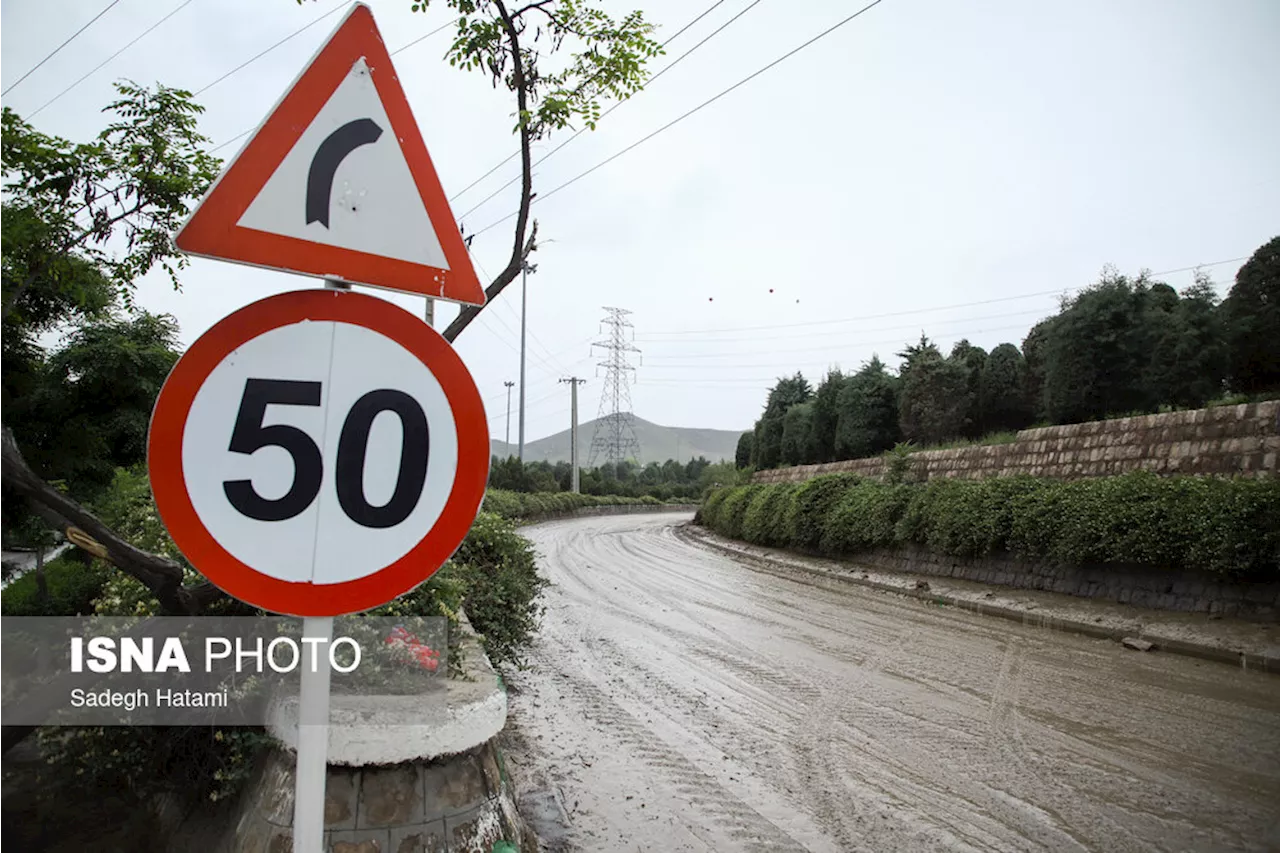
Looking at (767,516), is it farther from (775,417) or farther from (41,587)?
(41,587)

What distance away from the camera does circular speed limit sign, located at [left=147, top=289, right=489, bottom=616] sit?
1.43m

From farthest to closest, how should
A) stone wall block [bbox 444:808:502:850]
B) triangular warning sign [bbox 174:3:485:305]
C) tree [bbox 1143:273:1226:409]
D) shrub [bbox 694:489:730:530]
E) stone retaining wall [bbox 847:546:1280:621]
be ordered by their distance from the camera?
shrub [bbox 694:489:730:530] → tree [bbox 1143:273:1226:409] → stone retaining wall [bbox 847:546:1280:621] → stone wall block [bbox 444:808:502:850] → triangular warning sign [bbox 174:3:485:305]

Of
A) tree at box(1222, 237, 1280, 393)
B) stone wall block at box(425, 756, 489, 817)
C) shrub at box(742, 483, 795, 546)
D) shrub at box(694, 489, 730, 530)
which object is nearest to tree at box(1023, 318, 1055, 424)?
tree at box(1222, 237, 1280, 393)

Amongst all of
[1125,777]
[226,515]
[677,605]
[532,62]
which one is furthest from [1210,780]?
[677,605]

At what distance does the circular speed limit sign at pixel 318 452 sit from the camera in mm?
1428

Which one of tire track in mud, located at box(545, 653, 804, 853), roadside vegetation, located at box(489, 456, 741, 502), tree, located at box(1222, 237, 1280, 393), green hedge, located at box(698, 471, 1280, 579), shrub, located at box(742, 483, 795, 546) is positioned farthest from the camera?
roadside vegetation, located at box(489, 456, 741, 502)

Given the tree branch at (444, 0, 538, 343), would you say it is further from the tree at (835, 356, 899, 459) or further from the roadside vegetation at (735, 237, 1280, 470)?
the tree at (835, 356, 899, 459)

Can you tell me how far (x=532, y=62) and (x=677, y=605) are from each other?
819cm

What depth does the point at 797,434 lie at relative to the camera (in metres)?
32.3

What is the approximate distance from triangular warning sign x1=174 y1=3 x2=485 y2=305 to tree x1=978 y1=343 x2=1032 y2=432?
22.0 m

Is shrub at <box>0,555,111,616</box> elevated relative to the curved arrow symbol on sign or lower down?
lower down

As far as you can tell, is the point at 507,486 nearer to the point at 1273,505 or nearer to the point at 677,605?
the point at 677,605

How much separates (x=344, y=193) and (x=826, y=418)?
29.4 m

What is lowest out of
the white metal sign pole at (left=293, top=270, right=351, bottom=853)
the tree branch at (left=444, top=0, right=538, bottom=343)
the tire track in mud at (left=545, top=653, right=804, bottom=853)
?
the tire track in mud at (left=545, top=653, right=804, bottom=853)
